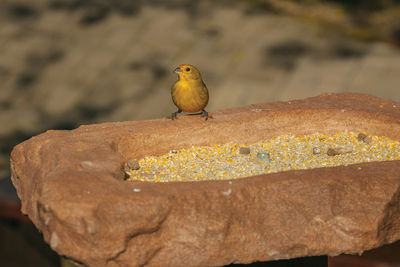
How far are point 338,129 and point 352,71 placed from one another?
8.89 ft

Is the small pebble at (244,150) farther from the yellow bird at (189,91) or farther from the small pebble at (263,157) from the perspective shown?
the yellow bird at (189,91)

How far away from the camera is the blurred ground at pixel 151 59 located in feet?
20.0

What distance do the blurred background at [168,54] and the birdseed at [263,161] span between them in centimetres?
242

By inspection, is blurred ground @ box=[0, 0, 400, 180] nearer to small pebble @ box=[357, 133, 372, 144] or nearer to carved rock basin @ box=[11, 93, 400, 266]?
small pebble @ box=[357, 133, 372, 144]

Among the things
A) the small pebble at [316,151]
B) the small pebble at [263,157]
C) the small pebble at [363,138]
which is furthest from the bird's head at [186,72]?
the small pebble at [363,138]

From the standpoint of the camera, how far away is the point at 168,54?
686 centimetres

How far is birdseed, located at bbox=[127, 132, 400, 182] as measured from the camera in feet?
10.1

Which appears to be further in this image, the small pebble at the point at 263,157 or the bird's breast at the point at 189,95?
the bird's breast at the point at 189,95

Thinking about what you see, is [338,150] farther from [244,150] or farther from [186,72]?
[186,72]

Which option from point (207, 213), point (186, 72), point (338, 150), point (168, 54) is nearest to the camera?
point (207, 213)

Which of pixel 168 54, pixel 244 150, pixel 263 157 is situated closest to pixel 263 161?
pixel 263 157

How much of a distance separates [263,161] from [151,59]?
3916 mm

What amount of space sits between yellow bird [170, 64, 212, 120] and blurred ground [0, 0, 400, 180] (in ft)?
7.96

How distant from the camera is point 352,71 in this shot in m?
6.19
